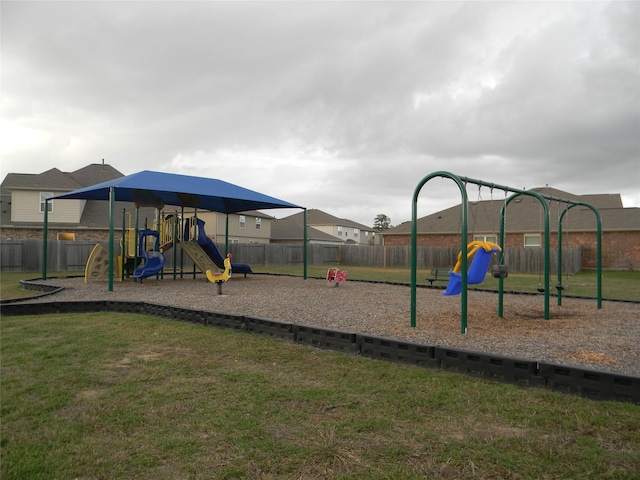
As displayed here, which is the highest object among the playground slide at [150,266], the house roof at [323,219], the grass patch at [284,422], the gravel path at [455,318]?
the house roof at [323,219]

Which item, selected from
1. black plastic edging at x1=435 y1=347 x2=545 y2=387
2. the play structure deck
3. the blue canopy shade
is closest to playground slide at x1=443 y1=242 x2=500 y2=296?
black plastic edging at x1=435 y1=347 x2=545 y2=387

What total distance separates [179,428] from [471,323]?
5.69 metres

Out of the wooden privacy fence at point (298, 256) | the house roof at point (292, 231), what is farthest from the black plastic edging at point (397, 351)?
the house roof at point (292, 231)

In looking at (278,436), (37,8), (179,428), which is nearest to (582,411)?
(278,436)

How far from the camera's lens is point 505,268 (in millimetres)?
7430

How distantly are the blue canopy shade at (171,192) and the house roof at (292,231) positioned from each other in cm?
2608

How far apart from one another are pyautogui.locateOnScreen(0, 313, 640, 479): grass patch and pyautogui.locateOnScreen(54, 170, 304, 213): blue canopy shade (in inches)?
→ 344

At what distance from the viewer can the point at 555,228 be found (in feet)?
105

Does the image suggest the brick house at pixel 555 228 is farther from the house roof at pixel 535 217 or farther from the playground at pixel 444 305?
the playground at pixel 444 305

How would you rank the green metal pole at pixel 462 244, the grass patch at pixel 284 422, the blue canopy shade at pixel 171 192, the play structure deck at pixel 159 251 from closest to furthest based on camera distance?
1. the grass patch at pixel 284 422
2. the green metal pole at pixel 462 244
3. the blue canopy shade at pixel 171 192
4. the play structure deck at pixel 159 251

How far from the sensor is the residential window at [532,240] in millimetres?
29703

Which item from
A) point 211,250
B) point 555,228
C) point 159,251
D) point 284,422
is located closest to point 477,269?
point 284,422

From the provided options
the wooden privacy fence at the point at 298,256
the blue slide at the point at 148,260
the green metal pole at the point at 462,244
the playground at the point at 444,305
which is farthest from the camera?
the wooden privacy fence at the point at 298,256

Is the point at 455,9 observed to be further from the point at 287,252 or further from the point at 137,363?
the point at 287,252
